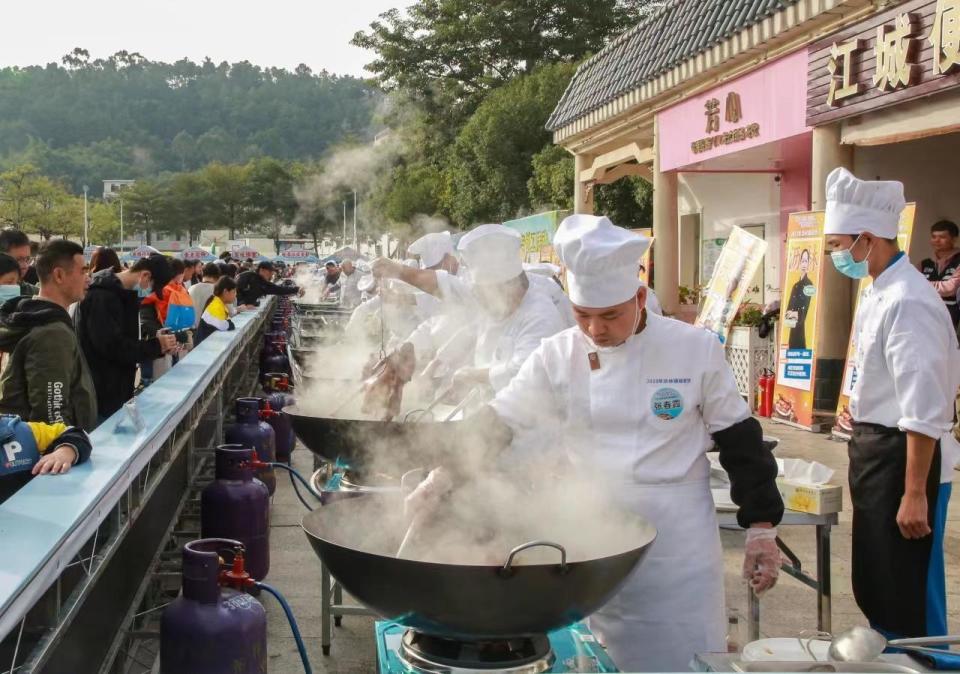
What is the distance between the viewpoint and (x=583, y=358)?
9.30ft

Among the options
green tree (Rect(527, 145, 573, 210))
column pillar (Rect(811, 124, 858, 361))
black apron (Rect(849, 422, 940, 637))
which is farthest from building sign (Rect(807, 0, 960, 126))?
green tree (Rect(527, 145, 573, 210))

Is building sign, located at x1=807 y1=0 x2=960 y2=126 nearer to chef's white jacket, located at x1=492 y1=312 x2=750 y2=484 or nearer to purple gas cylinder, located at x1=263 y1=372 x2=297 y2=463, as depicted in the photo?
purple gas cylinder, located at x1=263 y1=372 x2=297 y2=463

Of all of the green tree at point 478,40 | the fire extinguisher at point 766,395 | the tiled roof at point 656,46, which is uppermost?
the green tree at point 478,40

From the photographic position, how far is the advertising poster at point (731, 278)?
10.8 metres

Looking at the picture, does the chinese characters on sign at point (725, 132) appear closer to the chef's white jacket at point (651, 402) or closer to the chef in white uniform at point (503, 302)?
the chef in white uniform at point (503, 302)

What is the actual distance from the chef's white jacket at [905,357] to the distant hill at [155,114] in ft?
428

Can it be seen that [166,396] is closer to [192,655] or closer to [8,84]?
[192,655]

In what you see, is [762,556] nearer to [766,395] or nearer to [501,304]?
[501,304]

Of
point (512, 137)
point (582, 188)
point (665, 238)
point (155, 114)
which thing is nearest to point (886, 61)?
point (665, 238)

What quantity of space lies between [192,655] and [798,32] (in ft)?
31.6

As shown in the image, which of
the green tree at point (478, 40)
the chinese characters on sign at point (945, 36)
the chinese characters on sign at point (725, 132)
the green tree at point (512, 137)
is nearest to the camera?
the chinese characters on sign at point (945, 36)

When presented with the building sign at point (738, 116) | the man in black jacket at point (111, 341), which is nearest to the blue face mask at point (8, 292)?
the man in black jacket at point (111, 341)

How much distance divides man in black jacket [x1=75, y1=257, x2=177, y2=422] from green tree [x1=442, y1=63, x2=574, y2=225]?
25.8 m

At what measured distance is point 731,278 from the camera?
37.4 ft
